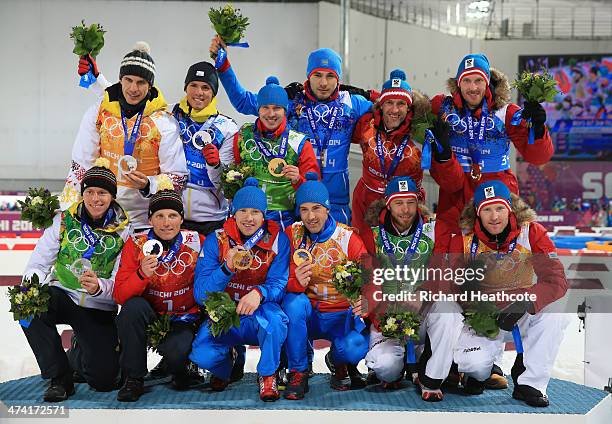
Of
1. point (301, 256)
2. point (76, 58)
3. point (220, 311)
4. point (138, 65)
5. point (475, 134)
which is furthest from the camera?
point (76, 58)


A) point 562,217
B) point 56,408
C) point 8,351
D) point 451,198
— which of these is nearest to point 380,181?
point 451,198

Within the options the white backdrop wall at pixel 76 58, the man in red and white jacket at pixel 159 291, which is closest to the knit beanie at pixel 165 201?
the man in red and white jacket at pixel 159 291

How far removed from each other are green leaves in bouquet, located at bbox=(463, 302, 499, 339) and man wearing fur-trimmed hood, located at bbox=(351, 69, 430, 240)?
0.84 metres

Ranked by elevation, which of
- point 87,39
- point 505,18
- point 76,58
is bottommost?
point 87,39

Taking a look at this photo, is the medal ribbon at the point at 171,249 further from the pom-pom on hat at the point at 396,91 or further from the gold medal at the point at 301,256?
the pom-pom on hat at the point at 396,91

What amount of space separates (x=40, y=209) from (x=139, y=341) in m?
0.91

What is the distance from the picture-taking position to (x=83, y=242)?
4.26 m

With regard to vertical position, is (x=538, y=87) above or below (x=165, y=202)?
above

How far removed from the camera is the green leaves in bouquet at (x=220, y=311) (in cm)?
400

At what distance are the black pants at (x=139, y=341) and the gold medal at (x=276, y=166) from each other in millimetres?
1056

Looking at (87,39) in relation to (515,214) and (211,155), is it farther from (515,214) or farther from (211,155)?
(515,214)

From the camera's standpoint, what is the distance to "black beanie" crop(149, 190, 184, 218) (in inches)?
167

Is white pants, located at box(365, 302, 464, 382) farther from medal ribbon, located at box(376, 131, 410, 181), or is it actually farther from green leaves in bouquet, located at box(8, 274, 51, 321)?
green leaves in bouquet, located at box(8, 274, 51, 321)

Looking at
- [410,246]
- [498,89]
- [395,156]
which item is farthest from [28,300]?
[498,89]
